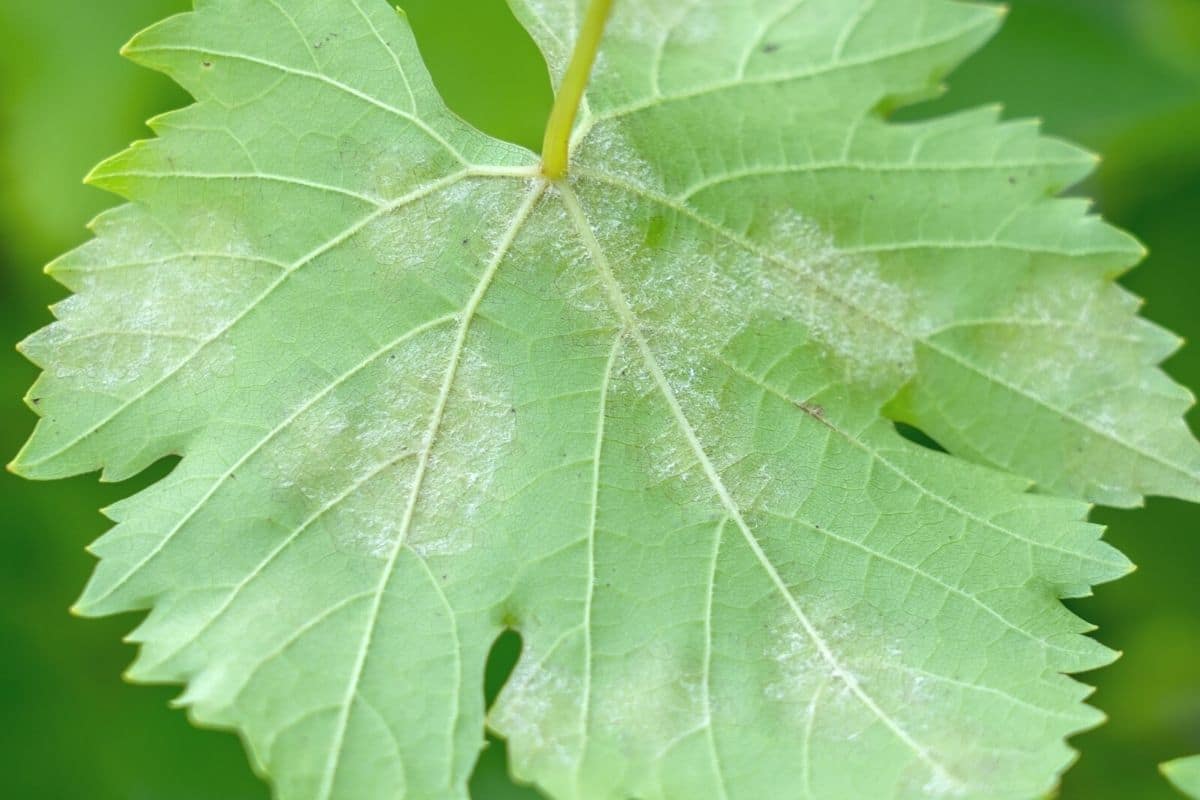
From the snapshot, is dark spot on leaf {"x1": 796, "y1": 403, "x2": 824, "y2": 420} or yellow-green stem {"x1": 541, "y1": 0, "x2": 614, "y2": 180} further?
dark spot on leaf {"x1": 796, "y1": 403, "x2": 824, "y2": 420}

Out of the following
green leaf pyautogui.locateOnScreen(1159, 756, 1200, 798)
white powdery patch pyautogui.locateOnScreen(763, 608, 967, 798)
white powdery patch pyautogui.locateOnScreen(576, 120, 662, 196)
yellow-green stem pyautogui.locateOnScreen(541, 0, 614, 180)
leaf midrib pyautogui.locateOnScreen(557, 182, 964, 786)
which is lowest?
green leaf pyautogui.locateOnScreen(1159, 756, 1200, 798)

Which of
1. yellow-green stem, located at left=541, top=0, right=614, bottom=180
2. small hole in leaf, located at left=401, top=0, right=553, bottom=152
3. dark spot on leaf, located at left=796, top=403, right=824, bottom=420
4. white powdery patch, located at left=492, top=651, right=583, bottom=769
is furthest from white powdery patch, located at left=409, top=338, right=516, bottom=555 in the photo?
small hole in leaf, located at left=401, top=0, right=553, bottom=152

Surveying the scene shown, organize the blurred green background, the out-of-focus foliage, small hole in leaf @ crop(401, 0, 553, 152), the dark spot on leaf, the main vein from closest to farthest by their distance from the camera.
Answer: the main vein
the dark spot on leaf
small hole in leaf @ crop(401, 0, 553, 152)
the blurred green background
the out-of-focus foliage

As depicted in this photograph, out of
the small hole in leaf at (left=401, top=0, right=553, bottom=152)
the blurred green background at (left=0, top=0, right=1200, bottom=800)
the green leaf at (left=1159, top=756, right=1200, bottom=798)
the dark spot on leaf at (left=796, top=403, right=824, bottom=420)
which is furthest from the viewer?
the blurred green background at (left=0, top=0, right=1200, bottom=800)

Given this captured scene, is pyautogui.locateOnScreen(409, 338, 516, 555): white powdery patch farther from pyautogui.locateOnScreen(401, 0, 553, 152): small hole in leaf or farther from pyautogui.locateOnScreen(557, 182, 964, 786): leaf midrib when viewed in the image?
pyautogui.locateOnScreen(401, 0, 553, 152): small hole in leaf

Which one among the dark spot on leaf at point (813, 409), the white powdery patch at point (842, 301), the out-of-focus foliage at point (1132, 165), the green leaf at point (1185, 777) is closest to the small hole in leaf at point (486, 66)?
the white powdery patch at point (842, 301)

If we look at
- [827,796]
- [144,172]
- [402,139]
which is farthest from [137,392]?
[827,796]

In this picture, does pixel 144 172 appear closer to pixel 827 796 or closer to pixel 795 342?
pixel 795 342

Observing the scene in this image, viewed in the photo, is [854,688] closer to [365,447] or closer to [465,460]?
[465,460]
